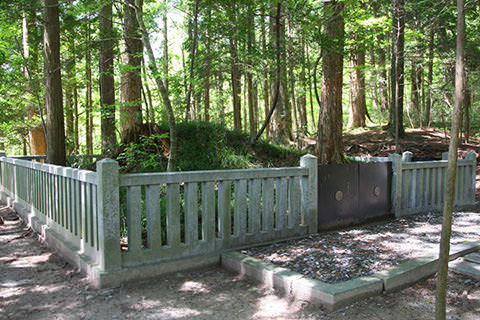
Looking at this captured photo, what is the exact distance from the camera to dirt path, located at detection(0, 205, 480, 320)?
3485 mm

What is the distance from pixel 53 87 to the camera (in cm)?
841

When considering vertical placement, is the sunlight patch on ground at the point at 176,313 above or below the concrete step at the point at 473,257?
below

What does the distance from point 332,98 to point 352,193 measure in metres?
2.89

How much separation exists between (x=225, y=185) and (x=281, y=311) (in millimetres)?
1977

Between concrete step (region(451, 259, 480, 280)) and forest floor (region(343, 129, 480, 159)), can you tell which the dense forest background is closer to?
forest floor (region(343, 129, 480, 159))

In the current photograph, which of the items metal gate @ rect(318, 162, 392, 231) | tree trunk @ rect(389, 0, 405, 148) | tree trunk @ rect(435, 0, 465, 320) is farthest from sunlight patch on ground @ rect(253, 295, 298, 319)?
tree trunk @ rect(389, 0, 405, 148)

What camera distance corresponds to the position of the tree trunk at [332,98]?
8539 millimetres

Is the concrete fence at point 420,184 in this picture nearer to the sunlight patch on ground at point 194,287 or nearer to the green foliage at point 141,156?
the sunlight patch on ground at point 194,287

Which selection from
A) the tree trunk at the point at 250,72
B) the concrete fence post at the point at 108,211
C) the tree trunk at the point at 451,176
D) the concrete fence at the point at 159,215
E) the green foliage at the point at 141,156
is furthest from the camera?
the tree trunk at the point at 250,72

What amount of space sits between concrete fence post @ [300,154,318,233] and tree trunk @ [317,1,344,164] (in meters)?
2.96

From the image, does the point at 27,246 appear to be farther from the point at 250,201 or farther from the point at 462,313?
the point at 462,313

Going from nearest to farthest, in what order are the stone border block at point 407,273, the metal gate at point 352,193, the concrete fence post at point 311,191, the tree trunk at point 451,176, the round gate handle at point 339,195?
1. the tree trunk at point 451,176
2. the stone border block at point 407,273
3. the concrete fence post at point 311,191
4. the metal gate at point 352,193
5. the round gate handle at point 339,195

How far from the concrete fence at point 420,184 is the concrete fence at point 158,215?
93.3 inches

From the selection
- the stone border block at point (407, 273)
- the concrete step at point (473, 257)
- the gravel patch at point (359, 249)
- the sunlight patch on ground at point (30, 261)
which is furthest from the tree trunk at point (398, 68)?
the sunlight patch on ground at point (30, 261)
